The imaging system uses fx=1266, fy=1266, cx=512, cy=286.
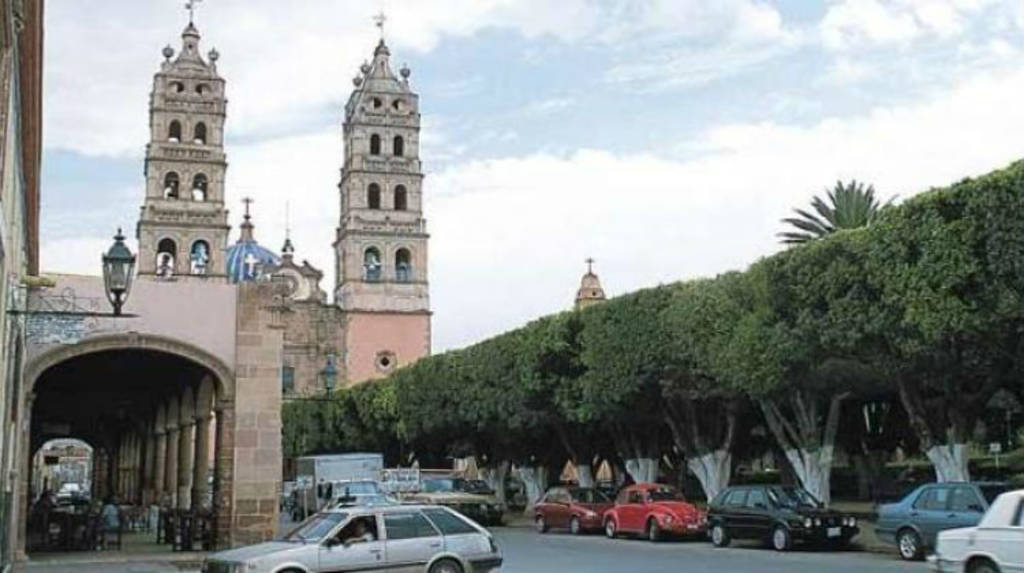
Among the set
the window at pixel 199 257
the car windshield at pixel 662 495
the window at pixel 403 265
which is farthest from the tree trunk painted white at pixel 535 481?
the window at pixel 199 257

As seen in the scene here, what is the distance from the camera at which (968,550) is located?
14789 millimetres

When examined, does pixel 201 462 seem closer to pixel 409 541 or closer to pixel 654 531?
pixel 654 531

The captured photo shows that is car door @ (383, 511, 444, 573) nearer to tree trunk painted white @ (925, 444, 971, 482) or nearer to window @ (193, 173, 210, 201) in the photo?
tree trunk painted white @ (925, 444, 971, 482)

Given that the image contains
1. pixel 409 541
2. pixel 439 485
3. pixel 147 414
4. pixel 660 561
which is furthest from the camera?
pixel 439 485

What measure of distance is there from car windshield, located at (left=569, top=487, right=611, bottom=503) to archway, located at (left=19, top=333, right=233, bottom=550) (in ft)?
33.4

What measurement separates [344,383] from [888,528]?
65853 millimetres

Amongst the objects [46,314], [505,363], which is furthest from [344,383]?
[46,314]

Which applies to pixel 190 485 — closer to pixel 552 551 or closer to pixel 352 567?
pixel 552 551

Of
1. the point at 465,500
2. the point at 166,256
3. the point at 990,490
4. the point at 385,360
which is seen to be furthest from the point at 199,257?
the point at 990,490

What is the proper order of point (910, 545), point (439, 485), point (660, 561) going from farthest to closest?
point (439, 485)
point (660, 561)
point (910, 545)

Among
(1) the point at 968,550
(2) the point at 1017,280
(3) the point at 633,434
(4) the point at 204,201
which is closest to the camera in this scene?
(1) the point at 968,550

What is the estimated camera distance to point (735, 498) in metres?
27.4

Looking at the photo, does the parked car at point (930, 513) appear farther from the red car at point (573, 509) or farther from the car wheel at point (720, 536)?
the red car at point (573, 509)

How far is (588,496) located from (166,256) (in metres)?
52.9
